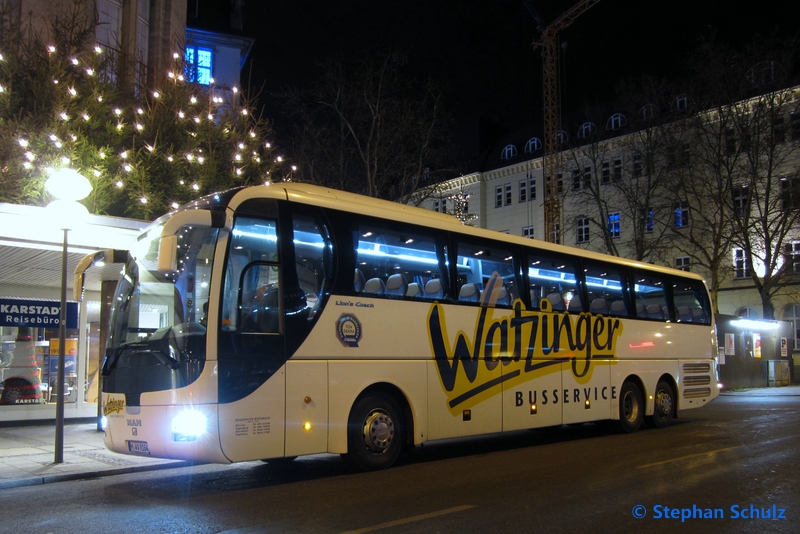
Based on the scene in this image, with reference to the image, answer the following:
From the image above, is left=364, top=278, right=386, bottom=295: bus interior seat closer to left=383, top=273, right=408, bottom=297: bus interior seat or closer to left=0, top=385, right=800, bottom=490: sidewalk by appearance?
left=383, top=273, right=408, bottom=297: bus interior seat

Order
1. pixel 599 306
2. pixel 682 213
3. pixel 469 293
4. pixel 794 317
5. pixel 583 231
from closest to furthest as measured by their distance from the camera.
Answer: pixel 469 293 < pixel 599 306 < pixel 682 213 < pixel 794 317 < pixel 583 231

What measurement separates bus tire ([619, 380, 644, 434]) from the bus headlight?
31.5ft

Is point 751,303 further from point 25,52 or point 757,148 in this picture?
point 25,52

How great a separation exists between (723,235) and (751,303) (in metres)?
9.18

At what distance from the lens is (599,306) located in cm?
1459

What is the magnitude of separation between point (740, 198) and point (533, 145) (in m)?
21.3

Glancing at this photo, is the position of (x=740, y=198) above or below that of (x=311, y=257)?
above

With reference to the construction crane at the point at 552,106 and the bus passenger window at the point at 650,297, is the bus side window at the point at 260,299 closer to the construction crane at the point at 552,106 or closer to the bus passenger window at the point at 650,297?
the bus passenger window at the point at 650,297

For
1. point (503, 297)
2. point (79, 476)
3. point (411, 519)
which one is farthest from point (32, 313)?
point (411, 519)

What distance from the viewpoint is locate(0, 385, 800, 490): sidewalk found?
9719 mm

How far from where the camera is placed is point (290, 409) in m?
8.95

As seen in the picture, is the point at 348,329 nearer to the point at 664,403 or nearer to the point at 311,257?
the point at 311,257

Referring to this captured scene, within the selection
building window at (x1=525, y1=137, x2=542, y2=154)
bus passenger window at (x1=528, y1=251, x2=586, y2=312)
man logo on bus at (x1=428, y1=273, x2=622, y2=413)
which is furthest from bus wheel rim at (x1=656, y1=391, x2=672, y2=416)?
building window at (x1=525, y1=137, x2=542, y2=154)

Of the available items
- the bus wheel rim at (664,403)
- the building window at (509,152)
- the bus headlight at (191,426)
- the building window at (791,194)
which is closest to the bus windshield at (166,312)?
the bus headlight at (191,426)
